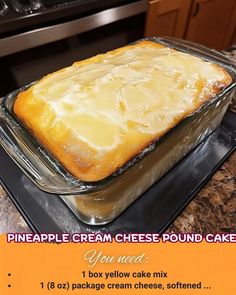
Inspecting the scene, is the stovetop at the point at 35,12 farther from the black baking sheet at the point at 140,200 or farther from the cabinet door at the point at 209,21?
the cabinet door at the point at 209,21

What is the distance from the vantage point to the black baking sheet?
1.81ft

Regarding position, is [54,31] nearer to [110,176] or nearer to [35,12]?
[35,12]

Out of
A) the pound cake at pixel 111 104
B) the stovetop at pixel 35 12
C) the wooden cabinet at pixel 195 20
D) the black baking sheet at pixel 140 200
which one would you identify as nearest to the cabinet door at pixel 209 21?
the wooden cabinet at pixel 195 20

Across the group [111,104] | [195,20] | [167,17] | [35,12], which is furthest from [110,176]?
[195,20]

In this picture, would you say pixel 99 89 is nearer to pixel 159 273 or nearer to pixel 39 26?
pixel 159 273

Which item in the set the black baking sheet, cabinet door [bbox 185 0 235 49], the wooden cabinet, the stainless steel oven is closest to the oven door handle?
the stainless steel oven

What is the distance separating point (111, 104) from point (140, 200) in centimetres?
22

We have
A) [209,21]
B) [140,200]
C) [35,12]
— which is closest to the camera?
[140,200]

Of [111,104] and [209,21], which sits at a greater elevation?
[209,21]

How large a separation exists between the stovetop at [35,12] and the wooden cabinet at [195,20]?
1.52ft

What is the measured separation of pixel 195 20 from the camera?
181 cm

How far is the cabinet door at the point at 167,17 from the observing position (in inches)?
59.3

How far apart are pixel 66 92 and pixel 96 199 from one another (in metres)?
0.24

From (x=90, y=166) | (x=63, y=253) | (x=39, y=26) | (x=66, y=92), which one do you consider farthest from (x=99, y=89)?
(x=39, y=26)
